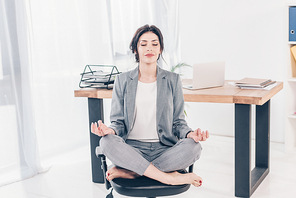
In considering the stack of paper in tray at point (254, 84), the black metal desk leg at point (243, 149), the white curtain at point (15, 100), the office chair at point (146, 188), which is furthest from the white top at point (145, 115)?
the white curtain at point (15, 100)

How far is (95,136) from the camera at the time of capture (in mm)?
2680

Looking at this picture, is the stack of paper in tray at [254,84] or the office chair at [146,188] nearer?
the office chair at [146,188]

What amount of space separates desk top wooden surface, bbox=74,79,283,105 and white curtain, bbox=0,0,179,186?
0.60m

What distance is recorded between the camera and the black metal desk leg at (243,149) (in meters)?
2.35

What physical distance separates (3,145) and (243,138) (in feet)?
5.92

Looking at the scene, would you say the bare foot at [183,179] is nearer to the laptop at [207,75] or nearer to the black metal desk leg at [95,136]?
the laptop at [207,75]

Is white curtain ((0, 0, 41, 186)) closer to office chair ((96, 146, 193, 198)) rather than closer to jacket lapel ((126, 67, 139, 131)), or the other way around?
jacket lapel ((126, 67, 139, 131))

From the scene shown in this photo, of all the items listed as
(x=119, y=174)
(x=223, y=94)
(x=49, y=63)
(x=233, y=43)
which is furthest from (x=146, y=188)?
(x=233, y=43)

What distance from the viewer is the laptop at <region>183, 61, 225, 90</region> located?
8.24 ft

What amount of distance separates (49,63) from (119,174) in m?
1.69

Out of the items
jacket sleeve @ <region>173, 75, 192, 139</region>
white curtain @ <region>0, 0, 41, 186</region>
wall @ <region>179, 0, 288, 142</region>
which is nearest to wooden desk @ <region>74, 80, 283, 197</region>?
jacket sleeve @ <region>173, 75, 192, 139</region>

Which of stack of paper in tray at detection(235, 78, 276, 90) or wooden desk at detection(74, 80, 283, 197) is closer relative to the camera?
wooden desk at detection(74, 80, 283, 197)

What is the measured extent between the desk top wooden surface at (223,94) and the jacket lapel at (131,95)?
1.43 feet

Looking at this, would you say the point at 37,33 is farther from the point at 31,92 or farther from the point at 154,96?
the point at 154,96
